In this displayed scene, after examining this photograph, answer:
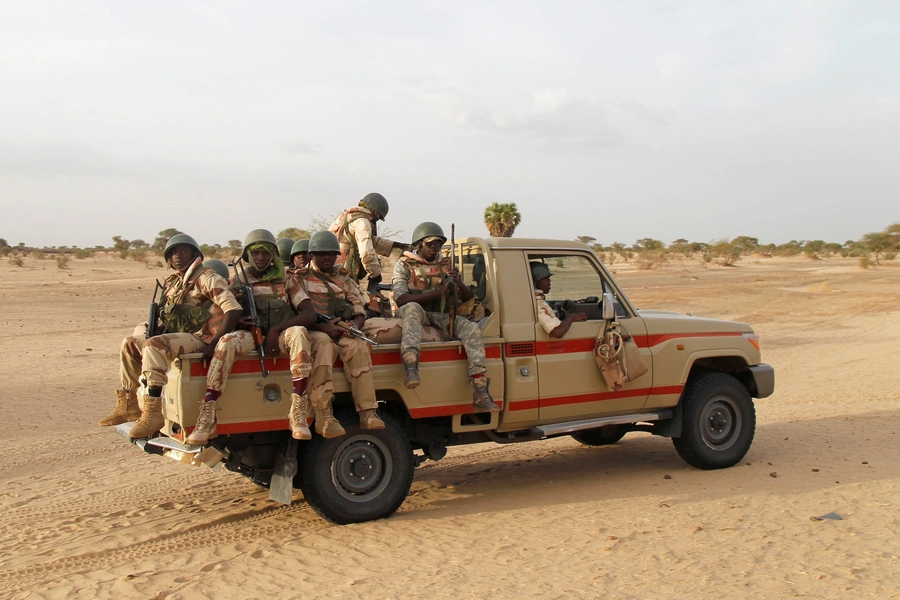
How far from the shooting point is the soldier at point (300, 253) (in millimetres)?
6902

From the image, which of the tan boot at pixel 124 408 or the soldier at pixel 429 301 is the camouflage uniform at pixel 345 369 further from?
the tan boot at pixel 124 408

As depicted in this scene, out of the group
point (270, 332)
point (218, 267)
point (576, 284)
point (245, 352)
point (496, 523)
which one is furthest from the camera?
point (576, 284)

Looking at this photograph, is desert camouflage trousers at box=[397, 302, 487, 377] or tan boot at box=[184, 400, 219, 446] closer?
tan boot at box=[184, 400, 219, 446]

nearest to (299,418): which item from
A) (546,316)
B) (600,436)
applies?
(546,316)

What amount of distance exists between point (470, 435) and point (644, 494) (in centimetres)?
160

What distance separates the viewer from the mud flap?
583 cm

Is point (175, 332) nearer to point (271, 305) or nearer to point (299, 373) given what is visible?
point (271, 305)

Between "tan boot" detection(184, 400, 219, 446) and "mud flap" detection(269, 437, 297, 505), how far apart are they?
27.2 inches

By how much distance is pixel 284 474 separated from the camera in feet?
19.4

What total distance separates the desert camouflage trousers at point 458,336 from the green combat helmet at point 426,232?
0.77 metres

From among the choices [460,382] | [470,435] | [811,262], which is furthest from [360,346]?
[811,262]

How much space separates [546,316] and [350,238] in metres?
2.43

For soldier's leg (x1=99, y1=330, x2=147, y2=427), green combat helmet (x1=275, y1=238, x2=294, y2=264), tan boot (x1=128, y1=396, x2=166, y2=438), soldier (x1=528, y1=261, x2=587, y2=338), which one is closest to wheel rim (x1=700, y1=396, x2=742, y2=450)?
soldier (x1=528, y1=261, x2=587, y2=338)

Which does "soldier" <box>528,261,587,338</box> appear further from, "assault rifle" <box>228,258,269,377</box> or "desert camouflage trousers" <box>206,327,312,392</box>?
"assault rifle" <box>228,258,269,377</box>
